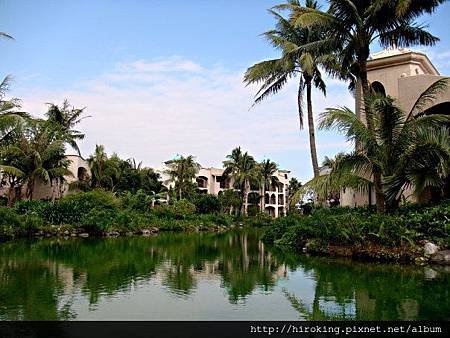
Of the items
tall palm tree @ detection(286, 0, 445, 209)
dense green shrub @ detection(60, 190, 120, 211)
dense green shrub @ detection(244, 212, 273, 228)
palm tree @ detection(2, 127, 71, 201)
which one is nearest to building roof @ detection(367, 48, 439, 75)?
tall palm tree @ detection(286, 0, 445, 209)

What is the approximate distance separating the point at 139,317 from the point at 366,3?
1270 cm

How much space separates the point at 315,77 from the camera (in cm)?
2245

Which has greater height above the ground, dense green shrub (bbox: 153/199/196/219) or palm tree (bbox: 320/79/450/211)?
palm tree (bbox: 320/79/450/211)

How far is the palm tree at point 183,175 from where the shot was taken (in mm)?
46938

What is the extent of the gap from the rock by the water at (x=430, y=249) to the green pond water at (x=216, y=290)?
0.98 m

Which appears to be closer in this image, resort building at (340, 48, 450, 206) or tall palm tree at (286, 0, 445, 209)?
tall palm tree at (286, 0, 445, 209)

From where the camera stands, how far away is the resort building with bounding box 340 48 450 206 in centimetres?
1834

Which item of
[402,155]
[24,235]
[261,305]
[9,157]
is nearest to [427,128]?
[402,155]

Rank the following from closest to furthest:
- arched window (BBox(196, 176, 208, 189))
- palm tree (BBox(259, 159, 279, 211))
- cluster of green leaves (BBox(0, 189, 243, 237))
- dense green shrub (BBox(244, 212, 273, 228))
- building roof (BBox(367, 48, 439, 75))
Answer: building roof (BBox(367, 48, 439, 75)) → cluster of green leaves (BBox(0, 189, 243, 237)) → dense green shrub (BBox(244, 212, 273, 228)) → palm tree (BBox(259, 159, 279, 211)) → arched window (BBox(196, 176, 208, 189))

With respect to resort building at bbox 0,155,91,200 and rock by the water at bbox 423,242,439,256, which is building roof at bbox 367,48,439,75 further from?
resort building at bbox 0,155,91,200

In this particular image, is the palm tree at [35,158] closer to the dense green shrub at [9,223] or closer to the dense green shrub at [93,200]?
the dense green shrub at [93,200]

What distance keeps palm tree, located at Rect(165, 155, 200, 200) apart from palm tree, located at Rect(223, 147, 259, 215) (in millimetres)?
6844

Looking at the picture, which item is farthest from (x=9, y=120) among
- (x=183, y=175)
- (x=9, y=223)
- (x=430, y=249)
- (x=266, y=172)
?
(x=266, y=172)

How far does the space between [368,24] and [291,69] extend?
708cm
